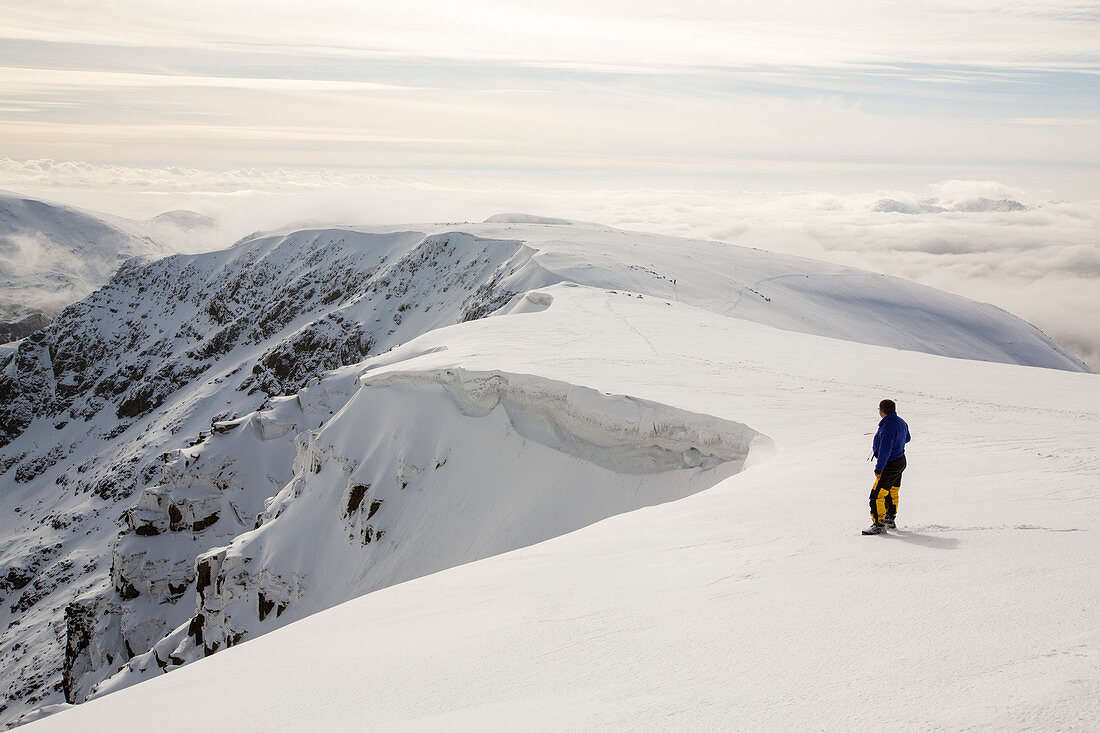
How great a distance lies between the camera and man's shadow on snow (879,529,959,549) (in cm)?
631

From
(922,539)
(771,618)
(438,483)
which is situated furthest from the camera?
(438,483)

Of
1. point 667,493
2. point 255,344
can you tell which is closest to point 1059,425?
point 667,493

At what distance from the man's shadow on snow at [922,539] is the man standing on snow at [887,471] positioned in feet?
0.42

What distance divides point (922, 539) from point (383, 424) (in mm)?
19102

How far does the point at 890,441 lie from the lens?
741cm

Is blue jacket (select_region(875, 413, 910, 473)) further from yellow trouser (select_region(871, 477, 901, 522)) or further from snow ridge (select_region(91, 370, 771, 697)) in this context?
snow ridge (select_region(91, 370, 771, 697))

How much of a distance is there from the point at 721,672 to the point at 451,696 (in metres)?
1.89

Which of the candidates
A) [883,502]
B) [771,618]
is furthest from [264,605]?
[771,618]

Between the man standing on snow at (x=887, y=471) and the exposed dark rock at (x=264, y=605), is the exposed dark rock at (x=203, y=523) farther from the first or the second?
the man standing on snow at (x=887, y=471)

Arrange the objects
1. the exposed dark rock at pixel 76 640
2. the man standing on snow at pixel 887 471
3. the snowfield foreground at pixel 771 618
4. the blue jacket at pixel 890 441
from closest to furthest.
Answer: the snowfield foreground at pixel 771 618, the man standing on snow at pixel 887 471, the blue jacket at pixel 890 441, the exposed dark rock at pixel 76 640

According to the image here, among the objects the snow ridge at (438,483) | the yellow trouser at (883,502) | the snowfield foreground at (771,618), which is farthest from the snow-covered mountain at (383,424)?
the yellow trouser at (883,502)

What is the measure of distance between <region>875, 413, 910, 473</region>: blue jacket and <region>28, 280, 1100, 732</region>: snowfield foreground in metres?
0.72

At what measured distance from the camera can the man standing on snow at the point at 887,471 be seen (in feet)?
23.2

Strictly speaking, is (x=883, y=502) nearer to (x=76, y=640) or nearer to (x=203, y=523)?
(x=203, y=523)
